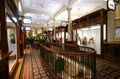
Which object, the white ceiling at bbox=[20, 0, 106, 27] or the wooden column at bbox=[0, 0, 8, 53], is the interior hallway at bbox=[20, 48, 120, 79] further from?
the white ceiling at bbox=[20, 0, 106, 27]

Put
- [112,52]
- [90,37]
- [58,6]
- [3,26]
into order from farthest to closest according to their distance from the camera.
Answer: [58,6] → [90,37] → [112,52] → [3,26]

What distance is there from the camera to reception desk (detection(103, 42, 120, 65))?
203 inches

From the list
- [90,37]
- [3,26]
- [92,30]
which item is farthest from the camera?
[90,37]

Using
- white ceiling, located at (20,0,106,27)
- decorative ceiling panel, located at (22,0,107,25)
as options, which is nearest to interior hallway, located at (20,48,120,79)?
white ceiling, located at (20,0,106,27)

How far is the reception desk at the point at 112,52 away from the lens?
5169mm

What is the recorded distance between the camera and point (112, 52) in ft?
18.0

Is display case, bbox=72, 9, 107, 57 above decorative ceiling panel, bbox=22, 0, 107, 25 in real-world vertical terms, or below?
below

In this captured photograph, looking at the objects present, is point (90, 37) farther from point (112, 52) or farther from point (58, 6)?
point (58, 6)

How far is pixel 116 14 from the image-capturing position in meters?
5.78

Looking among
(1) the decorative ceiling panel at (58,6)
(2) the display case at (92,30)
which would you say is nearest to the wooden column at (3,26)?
(2) the display case at (92,30)

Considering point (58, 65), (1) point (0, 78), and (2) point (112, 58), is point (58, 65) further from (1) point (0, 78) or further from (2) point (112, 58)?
(2) point (112, 58)

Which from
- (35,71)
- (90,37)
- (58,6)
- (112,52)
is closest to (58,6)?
(58,6)

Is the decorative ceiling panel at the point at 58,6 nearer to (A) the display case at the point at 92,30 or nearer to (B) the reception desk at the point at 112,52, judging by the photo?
(A) the display case at the point at 92,30

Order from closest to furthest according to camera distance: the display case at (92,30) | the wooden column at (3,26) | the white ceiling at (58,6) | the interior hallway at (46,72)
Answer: the wooden column at (3,26) → the interior hallway at (46,72) → the display case at (92,30) → the white ceiling at (58,6)
